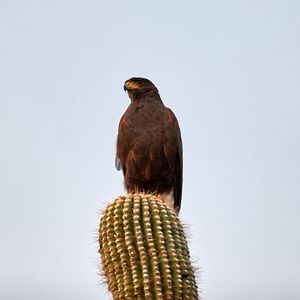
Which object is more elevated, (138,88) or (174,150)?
(138,88)

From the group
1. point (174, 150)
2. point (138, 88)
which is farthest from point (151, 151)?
point (138, 88)

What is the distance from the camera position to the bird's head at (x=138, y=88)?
984 centimetres

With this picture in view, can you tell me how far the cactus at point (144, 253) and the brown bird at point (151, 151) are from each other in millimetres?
3899

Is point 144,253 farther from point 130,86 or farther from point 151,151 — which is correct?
point 130,86

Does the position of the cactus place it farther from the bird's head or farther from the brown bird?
the bird's head

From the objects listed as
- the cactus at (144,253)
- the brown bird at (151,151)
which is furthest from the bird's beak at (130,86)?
the cactus at (144,253)

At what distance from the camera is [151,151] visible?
9227 millimetres

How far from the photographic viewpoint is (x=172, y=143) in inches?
367

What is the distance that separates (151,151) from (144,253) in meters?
4.21

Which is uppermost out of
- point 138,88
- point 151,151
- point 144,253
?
point 138,88

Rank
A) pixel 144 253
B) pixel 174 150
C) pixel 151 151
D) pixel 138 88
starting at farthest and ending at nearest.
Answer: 1. pixel 138 88
2. pixel 174 150
3. pixel 151 151
4. pixel 144 253

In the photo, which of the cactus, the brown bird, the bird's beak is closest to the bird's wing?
the brown bird

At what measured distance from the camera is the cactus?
5023 mm

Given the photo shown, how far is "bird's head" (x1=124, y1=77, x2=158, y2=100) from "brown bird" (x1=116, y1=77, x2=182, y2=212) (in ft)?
0.71
